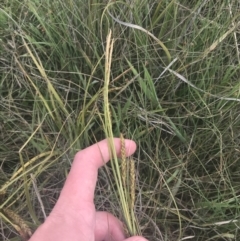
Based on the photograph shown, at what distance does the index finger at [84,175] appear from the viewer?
0.65 m

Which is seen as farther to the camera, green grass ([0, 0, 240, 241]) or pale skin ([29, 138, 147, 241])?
green grass ([0, 0, 240, 241])

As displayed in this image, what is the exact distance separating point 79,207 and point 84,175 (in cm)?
5

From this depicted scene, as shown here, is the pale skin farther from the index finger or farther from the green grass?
the green grass

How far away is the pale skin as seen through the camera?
603 mm

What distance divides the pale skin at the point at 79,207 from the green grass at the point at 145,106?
135 millimetres

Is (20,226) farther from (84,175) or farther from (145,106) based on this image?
(145,106)

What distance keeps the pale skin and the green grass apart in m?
0.13

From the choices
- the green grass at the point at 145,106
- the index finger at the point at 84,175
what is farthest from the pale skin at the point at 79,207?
the green grass at the point at 145,106

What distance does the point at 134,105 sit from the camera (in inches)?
34.9

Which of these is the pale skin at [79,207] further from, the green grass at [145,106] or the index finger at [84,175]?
the green grass at [145,106]

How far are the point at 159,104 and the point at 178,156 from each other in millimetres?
114

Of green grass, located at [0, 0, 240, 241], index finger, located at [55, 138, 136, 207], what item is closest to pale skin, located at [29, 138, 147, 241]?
index finger, located at [55, 138, 136, 207]

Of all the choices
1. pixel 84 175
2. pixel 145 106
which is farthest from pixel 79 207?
pixel 145 106

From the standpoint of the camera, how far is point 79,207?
64cm
